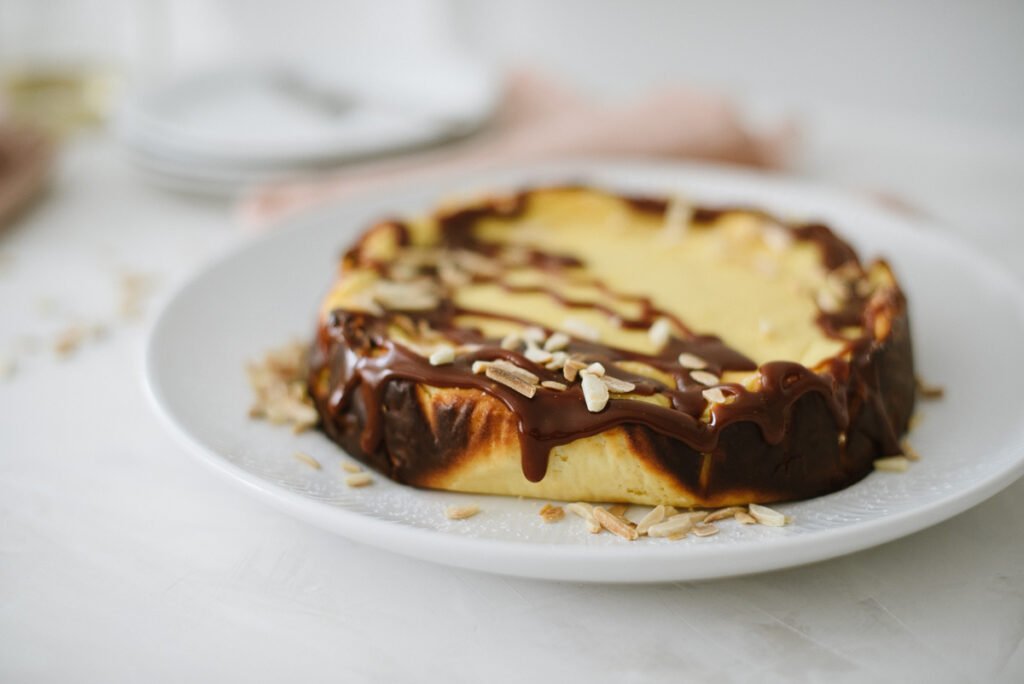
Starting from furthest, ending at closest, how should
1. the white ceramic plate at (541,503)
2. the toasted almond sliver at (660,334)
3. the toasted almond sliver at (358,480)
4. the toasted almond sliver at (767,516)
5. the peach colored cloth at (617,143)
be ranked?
the peach colored cloth at (617,143)
the toasted almond sliver at (660,334)
the toasted almond sliver at (358,480)
the toasted almond sliver at (767,516)
the white ceramic plate at (541,503)

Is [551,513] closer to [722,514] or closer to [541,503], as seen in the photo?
[541,503]

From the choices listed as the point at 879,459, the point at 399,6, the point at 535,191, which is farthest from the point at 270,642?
the point at 399,6

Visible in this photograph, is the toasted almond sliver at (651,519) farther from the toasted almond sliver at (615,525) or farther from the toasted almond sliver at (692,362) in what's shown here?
the toasted almond sliver at (692,362)

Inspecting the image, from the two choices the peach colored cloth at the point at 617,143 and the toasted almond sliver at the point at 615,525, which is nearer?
the toasted almond sliver at the point at 615,525

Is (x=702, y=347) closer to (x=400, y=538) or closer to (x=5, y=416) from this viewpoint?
(x=400, y=538)

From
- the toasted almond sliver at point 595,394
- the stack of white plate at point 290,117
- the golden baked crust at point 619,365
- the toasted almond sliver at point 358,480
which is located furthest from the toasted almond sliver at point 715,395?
the stack of white plate at point 290,117

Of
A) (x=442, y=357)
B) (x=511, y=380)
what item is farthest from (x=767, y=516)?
(x=442, y=357)

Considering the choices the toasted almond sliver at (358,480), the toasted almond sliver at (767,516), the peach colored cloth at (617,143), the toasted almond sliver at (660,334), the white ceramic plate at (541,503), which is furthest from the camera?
the peach colored cloth at (617,143)
